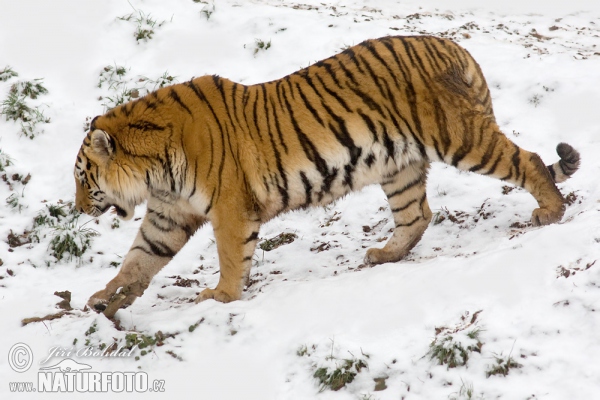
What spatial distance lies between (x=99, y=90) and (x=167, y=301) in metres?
3.58

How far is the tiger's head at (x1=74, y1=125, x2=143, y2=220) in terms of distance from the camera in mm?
4898

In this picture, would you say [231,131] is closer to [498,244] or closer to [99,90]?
[498,244]

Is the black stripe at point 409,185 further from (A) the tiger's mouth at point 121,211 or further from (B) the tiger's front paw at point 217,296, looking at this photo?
(A) the tiger's mouth at point 121,211

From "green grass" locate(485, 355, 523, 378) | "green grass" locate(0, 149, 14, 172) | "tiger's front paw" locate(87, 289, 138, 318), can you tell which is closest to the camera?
"green grass" locate(485, 355, 523, 378)

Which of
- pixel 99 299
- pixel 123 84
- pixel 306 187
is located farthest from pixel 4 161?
pixel 306 187

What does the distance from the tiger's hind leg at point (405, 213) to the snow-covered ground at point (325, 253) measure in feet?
0.54

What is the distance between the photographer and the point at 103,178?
502cm

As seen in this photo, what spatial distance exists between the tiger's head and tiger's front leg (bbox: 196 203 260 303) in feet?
2.41

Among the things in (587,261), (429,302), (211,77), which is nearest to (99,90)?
(211,77)

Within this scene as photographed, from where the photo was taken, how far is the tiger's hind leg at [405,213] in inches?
213

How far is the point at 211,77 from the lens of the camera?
5.21 meters

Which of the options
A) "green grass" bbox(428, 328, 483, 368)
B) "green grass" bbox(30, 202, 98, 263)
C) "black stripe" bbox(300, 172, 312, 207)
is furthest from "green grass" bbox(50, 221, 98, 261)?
"green grass" bbox(428, 328, 483, 368)

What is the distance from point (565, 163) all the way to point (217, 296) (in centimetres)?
275

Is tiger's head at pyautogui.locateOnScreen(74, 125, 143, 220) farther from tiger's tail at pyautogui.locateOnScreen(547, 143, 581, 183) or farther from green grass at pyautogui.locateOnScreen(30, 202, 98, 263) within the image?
tiger's tail at pyautogui.locateOnScreen(547, 143, 581, 183)
